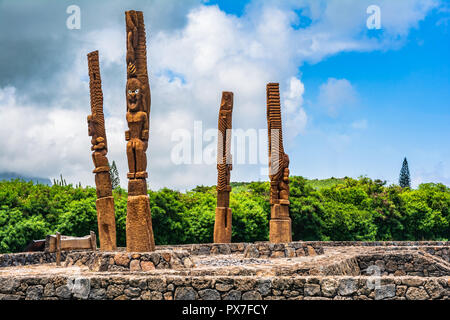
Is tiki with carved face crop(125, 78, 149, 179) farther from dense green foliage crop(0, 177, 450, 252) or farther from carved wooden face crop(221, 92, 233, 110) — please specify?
dense green foliage crop(0, 177, 450, 252)

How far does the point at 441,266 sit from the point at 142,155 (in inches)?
266

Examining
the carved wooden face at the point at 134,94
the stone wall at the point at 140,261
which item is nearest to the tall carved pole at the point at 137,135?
the carved wooden face at the point at 134,94

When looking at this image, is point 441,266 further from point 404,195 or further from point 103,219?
point 404,195

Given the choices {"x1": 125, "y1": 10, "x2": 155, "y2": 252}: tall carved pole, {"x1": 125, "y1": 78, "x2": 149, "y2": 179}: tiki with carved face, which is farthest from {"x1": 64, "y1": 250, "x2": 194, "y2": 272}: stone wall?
{"x1": 125, "y1": 78, "x2": 149, "y2": 179}: tiki with carved face

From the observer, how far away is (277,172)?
15.5 meters

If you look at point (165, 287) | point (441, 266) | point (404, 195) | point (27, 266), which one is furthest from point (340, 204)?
point (165, 287)

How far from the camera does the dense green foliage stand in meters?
18.8

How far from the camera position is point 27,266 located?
44.8 ft

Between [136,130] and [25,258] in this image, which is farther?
[25,258]

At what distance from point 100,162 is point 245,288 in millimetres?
7875

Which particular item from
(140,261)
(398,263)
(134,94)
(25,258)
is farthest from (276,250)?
(25,258)

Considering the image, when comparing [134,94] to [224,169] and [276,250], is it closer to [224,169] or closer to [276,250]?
[276,250]

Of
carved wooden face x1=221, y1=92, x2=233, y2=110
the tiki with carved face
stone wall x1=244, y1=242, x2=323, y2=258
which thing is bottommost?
stone wall x1=244, y1=242, x2=323, y2=258

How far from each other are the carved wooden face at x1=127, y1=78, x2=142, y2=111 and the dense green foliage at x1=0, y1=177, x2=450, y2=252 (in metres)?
8.40
